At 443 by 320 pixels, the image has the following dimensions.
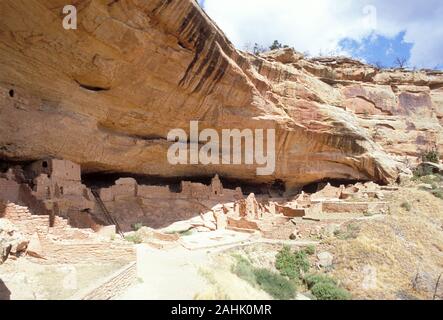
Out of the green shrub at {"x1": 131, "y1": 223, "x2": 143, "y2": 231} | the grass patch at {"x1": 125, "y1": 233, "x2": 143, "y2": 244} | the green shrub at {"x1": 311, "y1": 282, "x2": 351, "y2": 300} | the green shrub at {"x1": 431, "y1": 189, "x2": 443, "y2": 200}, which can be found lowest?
the green shrub at {"x1": 311, "y1": 282, "x2": 351, "y2": 300}

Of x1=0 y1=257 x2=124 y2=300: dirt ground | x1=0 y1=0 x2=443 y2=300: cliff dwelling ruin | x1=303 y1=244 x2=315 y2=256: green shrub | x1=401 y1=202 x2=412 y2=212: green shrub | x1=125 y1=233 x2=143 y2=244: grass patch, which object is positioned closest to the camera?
x1=0 y1=257 x2=124 y2=300: dirt ground

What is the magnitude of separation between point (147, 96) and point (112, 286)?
27.3 ft

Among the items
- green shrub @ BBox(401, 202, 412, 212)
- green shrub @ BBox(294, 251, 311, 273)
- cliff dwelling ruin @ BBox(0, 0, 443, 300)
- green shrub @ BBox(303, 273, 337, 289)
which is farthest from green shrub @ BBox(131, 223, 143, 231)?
green shrub @ BBox(401, 202, 412, 212)

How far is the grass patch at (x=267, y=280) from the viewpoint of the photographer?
1016 cm

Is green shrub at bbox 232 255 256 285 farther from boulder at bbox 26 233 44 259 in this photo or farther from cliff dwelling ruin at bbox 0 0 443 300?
boulder at bbox 26 233 44 259

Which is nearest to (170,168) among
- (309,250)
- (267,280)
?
(309,250)

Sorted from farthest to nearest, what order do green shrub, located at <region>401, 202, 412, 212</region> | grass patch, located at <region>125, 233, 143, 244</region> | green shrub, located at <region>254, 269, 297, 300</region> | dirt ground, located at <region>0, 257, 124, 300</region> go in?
green shrub, located at <region>401, 202, 412, 212</region>
grass patch, located at <region>125, 233, 143, 244</region>
green shrub, located at <region>254, 269, 297, 300</region>
dirt ground, located at <region>0, 257, 124, 300</region>

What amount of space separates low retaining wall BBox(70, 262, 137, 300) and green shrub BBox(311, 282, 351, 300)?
4.94m

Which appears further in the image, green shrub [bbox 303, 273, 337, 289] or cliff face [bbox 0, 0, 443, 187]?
cliff face [bbox 0, 0, 443, 187]

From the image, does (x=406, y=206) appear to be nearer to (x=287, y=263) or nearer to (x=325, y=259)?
(x=325, y=259)

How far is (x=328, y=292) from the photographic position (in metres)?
10.7

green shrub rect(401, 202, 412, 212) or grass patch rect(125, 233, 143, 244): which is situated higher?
green shrub rect(401, 202, 412, 212)

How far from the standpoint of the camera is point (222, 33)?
49.1ft

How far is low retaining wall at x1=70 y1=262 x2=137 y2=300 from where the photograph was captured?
7273 millimetres
